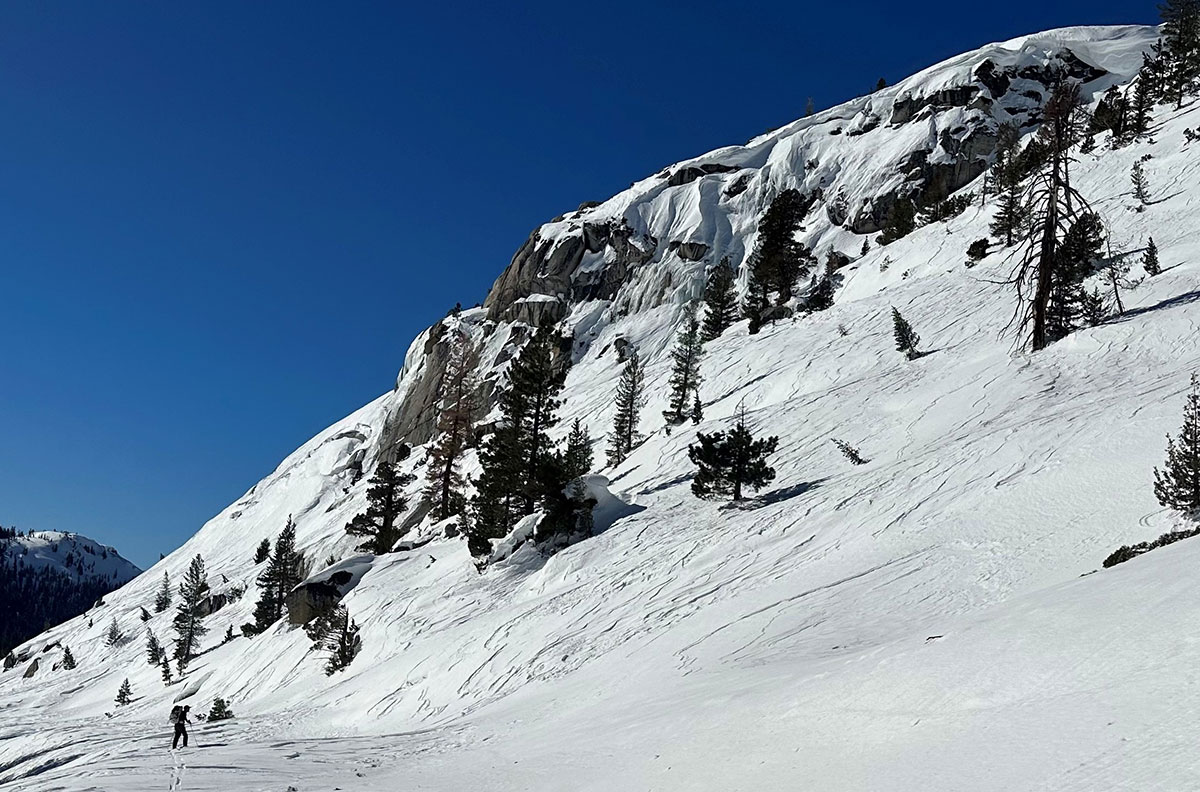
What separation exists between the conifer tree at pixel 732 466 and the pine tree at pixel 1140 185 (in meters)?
28.6

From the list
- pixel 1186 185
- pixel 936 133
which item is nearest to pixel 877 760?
pixel 1186 185

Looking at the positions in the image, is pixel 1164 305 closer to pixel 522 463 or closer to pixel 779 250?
pixel 522 463

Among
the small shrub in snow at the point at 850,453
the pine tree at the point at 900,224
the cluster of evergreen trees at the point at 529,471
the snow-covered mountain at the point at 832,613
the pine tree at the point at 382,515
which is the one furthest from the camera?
the pine tree at the point at 900,224

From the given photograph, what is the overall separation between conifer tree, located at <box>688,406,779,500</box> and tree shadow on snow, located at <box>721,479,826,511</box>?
13.2 inches

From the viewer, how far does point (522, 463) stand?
29984 millimetres

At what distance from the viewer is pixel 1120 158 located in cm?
4656

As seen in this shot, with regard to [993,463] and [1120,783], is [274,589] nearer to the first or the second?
[993,463]

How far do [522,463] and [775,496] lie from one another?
1160 cm

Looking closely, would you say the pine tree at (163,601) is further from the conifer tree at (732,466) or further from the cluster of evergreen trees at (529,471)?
the conifer tree at (732,466)

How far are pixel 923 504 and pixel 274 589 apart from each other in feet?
154

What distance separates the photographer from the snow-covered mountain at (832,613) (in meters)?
6.28

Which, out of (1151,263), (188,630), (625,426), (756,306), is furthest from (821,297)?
(188,630)

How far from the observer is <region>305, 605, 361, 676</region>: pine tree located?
84.0 ft

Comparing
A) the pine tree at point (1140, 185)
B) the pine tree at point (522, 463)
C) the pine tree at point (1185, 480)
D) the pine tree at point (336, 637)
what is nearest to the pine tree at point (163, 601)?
the pine tree at point (336, 637)
